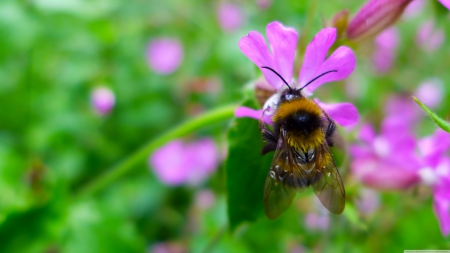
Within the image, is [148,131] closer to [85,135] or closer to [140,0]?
[85,135]

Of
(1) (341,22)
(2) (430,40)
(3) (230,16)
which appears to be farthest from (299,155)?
(2) (430,40)

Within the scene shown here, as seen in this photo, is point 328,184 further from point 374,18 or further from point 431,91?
point 431,91

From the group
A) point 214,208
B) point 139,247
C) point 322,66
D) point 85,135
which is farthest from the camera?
point 85,135

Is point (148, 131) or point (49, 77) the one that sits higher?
point (49, 77)

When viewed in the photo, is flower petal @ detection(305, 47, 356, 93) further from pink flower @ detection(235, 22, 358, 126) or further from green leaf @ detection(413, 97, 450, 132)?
green leaf @ detection(413, 97, 450, 132)

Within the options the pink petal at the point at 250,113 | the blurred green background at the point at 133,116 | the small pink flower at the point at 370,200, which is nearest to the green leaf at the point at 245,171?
the pink petal at the point at 250,113

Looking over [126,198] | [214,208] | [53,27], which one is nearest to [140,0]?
[53,27]
